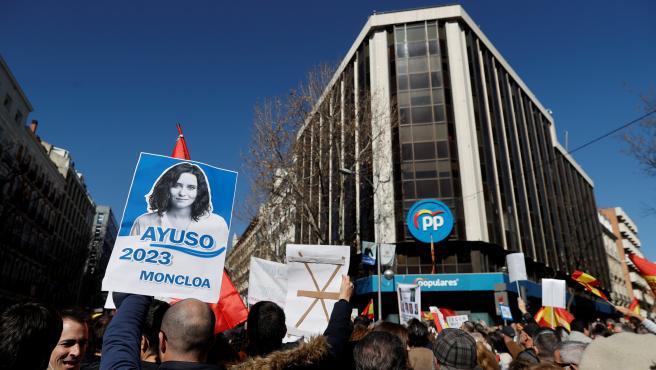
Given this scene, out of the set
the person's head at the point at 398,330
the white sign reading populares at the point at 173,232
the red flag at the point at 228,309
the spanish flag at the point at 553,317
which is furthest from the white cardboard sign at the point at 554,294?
the white sign reading populares at the point at 173,232

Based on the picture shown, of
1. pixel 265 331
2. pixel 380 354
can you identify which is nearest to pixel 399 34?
pixel 265 331

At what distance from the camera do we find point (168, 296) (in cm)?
332

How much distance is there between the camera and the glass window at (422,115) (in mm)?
29656

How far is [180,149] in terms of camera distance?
15.5 feet

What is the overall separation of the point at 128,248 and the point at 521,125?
41035 mm

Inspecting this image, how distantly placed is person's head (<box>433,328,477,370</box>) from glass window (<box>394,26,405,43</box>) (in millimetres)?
31642

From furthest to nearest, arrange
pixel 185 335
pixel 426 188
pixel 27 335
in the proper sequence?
pixel 426 188, pixel 185 335, pixel 27 335

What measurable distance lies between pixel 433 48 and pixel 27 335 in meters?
32.8

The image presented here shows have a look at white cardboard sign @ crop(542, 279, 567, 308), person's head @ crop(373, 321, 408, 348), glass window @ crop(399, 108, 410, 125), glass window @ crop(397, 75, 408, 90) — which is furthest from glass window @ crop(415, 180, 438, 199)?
person's head @ crop(373, 321, 408, 348)

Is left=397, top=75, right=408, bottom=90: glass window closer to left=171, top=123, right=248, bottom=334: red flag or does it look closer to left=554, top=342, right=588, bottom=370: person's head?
left=171, top=123, right=248, bottom=334: red flag

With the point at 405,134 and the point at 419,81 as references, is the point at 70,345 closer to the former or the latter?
the point at 405,134

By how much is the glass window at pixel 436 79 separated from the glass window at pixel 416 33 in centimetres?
325

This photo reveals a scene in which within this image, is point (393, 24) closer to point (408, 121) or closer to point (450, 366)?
point (408, 121)

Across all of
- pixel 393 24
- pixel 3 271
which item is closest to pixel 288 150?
pixel 393 24
